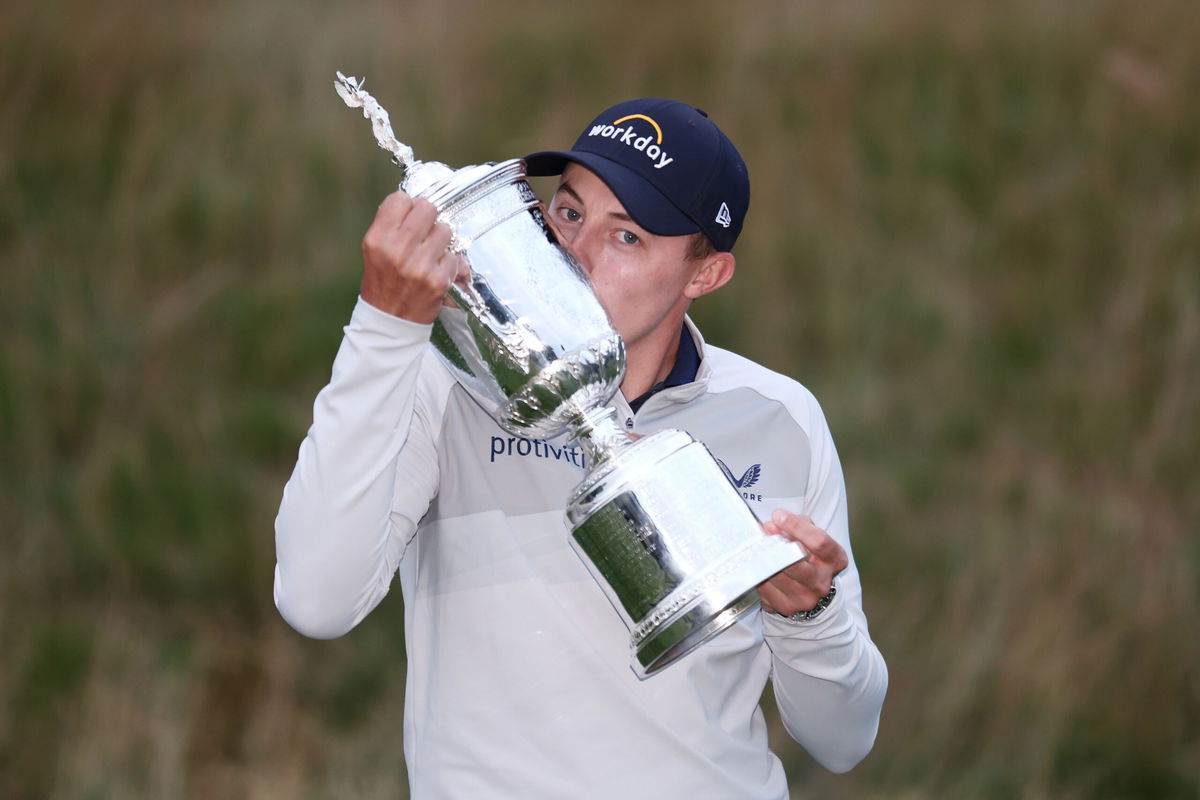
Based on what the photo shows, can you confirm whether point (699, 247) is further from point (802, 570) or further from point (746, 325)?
point (746, 325)

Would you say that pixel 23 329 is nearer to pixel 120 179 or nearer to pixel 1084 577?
pixel 120 179

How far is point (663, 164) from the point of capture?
6.71ft

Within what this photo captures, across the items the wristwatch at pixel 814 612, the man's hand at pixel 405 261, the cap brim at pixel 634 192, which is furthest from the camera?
the cap brim at pixel 634 192

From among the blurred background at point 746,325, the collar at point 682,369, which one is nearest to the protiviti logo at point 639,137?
the collar at point 682,369

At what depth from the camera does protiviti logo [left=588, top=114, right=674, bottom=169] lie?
2051 mm

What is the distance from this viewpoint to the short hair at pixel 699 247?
2.12 meters

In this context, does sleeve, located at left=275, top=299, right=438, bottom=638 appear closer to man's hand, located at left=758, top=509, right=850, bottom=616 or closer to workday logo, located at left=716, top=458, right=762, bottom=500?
man's hand, located at left=758, top=509, right=850, bottom=616

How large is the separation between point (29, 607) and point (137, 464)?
59 cm

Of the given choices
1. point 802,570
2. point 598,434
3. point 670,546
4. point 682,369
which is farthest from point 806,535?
point 682,369

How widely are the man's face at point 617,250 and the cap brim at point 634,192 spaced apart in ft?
0.06

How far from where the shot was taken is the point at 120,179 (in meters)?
5.91

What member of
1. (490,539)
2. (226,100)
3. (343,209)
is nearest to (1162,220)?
(343,209)

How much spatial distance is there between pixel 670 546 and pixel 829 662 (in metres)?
0.35

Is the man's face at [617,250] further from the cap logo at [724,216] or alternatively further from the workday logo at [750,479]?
the workday logo at [750,479]
